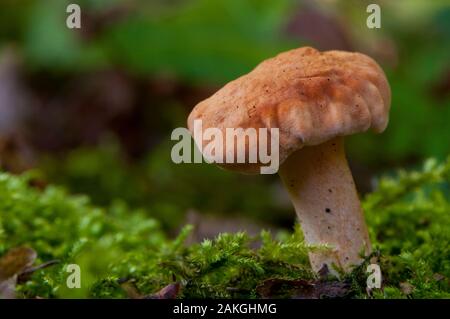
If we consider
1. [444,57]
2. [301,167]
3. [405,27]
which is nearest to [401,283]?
[301,167]

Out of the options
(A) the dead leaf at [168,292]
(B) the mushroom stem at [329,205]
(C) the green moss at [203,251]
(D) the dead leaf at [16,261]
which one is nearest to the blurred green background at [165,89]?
(C) the green moss at [203,251]

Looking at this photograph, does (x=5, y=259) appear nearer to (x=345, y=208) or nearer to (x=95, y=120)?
(x=345, y=208)

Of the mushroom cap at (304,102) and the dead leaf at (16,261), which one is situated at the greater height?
the mushroom cap at (304,102)

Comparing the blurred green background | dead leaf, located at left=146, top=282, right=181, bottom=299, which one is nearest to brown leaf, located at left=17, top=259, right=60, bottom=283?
dead leaf, located at left=146, top=282, right=181, bottom=299

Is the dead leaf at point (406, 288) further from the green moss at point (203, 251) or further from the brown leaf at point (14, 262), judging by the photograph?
the brown leaf at point (14, 262)
